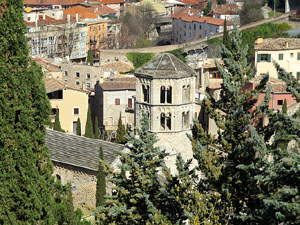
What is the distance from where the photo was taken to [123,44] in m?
85.0

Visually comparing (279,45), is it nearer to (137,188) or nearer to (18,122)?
(137,188)

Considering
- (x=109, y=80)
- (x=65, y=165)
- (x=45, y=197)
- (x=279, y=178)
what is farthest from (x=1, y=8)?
(x=109, y=80)

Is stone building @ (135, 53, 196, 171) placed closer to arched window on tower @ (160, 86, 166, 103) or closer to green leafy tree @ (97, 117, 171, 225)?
arched window on tower @ (160, 86, 166, 103)

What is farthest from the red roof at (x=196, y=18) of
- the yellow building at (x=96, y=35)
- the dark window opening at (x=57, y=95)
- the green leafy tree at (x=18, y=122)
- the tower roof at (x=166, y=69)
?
the green leafy tree at (x=18, y=122)

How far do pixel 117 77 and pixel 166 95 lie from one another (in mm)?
21887

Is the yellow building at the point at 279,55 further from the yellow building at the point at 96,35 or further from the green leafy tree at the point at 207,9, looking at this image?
the green leafy tree at the point at 207,9

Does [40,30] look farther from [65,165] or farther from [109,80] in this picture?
[65,165]

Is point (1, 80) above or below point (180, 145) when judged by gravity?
above

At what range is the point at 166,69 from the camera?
31.6 meters

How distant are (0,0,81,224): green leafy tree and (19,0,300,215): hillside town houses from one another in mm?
5116

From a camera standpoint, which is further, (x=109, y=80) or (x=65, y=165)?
(x=109, y=80)

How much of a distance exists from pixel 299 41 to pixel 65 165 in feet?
97.1

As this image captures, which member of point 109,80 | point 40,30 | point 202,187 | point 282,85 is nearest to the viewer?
point 202,187

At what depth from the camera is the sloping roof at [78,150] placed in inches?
1103
